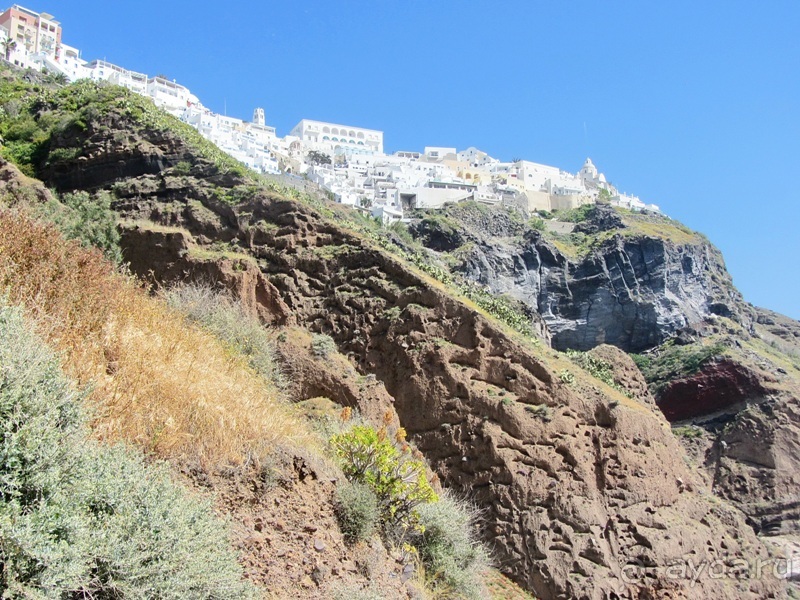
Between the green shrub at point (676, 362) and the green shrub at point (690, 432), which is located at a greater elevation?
the green shrub at point (676, 362)

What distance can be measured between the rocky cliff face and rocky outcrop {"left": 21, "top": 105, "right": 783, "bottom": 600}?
40369 mm

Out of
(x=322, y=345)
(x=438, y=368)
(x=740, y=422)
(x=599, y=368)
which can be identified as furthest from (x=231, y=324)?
(x=740, y=422)

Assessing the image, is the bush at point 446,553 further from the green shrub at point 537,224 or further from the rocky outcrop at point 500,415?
the green shrub at point 537,224

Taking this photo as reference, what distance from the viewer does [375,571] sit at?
8648 mm

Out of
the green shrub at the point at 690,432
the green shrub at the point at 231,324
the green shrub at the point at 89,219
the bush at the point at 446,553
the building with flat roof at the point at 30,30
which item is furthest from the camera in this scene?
the building with flat roof at the point at 30,30

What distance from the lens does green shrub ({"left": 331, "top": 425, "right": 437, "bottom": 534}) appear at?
1002 centimetres

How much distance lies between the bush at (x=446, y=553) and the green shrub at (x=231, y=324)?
371 cm

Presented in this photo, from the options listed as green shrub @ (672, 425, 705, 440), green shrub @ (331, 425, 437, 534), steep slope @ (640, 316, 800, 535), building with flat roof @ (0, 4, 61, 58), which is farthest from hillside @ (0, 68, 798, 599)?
building with flat roof @ (0, 4, 61, 58)

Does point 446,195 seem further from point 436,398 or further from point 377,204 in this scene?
point 436,398

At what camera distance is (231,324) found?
1382cm

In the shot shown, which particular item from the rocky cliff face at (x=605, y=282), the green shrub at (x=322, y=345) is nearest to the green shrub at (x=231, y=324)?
the green shrub at (x=322, y=345)

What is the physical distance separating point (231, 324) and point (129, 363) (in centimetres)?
626

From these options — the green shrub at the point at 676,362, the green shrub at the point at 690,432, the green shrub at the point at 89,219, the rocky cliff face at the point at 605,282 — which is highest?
the rocky cliff face at the point at 605,282

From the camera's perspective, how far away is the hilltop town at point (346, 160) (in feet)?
254
